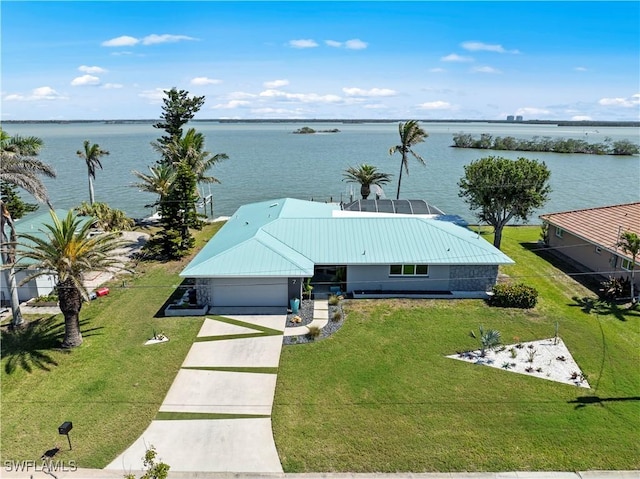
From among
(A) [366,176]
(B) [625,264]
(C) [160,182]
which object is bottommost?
(B) [625,264]

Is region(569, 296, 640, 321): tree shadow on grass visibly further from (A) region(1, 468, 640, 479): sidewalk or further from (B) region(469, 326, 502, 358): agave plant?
(A) region(1, 468, 640, 479): sidewalk

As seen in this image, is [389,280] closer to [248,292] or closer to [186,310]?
[248,292]

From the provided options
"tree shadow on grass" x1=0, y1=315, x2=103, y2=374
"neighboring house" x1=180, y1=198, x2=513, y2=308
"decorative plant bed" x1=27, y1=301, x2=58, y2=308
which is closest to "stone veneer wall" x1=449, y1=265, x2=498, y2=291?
"neighboring house" x1=180, y1=198, x2=513, y2=308

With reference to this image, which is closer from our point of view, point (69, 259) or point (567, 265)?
point (69, 259)

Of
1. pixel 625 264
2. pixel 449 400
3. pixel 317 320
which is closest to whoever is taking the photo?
pixel 449 400

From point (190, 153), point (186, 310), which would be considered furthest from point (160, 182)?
point (186, 310)

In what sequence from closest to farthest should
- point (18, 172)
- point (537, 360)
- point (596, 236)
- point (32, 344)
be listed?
point (537, 360) < point (18, 172) < point (32, 344) < point (596, 236)

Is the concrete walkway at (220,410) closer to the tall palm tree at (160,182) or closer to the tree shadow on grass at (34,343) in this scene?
the tree shadow on grass at (34,343)
